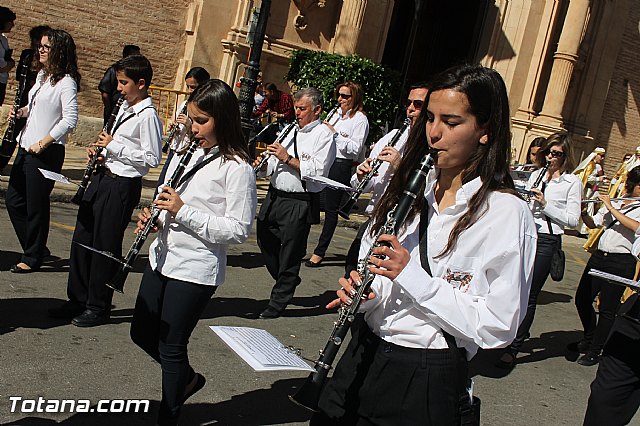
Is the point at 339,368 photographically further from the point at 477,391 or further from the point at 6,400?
the point at 477,391

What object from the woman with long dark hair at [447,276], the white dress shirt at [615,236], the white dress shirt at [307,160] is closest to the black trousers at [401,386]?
the woman with long dark hair at [447,276]

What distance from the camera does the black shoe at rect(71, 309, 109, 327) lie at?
599cm

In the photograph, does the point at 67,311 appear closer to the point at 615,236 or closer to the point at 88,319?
the point at 88,319

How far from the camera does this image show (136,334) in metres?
4.39

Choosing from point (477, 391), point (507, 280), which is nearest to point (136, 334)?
point (507, 280)

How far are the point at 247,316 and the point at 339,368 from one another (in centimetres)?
419

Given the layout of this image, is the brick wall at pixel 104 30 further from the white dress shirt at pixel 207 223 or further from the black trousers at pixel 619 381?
the black trousers at pixel 619 381

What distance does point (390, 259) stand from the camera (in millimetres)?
2658

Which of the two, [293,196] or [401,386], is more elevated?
[293,196]

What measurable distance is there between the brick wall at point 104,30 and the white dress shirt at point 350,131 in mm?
6749

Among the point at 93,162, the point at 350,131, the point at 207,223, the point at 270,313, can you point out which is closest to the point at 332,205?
the point at 350,131

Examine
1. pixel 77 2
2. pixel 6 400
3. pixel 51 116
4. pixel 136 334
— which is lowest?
pixel 6 400

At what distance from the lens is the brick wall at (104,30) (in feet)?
46.9

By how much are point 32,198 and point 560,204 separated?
4748 millimetres
